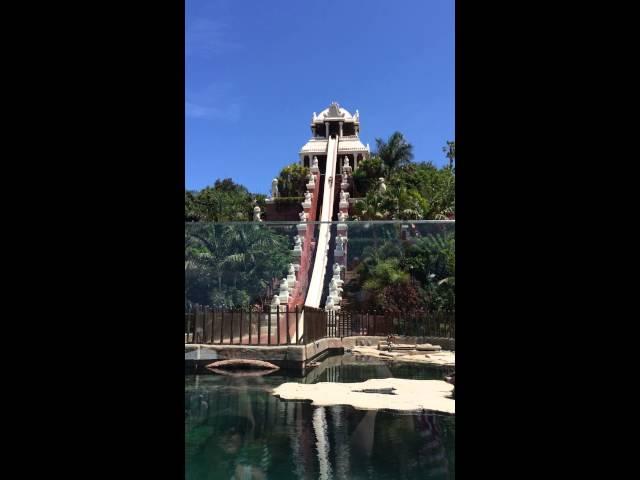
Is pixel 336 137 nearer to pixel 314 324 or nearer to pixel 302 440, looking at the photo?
pixel 314 324

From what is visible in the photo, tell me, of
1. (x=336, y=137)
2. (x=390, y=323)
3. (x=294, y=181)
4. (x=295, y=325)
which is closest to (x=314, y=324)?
(x=295, y=325)

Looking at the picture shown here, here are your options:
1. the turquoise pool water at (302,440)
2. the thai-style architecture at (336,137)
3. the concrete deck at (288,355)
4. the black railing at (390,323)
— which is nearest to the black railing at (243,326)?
the concrete deck at (288,355)

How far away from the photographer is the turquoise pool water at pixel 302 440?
220 inches

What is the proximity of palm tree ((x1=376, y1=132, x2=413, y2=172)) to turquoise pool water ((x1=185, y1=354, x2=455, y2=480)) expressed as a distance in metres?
17.9

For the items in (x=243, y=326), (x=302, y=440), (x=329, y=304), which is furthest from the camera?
(x=329, y=304)

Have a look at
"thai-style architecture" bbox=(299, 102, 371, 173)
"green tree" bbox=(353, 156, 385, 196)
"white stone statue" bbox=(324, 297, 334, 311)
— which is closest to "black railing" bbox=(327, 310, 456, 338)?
"white stone statue" bbox=(324, 297, 334, 311)

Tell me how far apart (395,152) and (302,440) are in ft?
66.4

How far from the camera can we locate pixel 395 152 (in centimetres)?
2550

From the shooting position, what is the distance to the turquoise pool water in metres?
5.59

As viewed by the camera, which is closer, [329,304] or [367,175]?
[329,304]

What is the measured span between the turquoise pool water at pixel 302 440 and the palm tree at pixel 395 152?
17.9 m

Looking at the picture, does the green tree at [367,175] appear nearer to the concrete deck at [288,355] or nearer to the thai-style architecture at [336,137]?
the thai-style architecture at [336,137]
